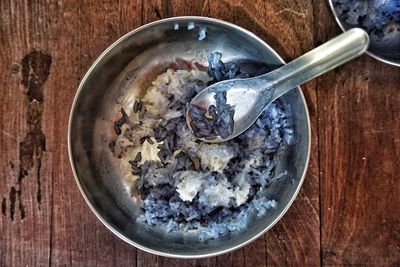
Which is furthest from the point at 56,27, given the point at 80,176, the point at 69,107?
the point at 80,176

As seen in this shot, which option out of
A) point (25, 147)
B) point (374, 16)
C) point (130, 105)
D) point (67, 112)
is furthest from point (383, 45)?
point (25, 147)

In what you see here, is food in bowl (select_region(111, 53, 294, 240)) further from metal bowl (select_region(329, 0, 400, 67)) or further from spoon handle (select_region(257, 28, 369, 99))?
metal bowl (select_region(329, 0, 400, 67))

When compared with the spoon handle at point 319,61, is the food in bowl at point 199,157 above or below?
below

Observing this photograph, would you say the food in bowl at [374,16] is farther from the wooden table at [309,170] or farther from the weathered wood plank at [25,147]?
the weathered wood plank at [25,147]

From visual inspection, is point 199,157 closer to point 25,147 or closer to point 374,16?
point 25,147

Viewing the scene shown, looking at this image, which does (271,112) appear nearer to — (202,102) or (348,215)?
(202,102)

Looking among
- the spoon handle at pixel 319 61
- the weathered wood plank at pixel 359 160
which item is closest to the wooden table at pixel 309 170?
the weathered wood plank at pixel 359 160
